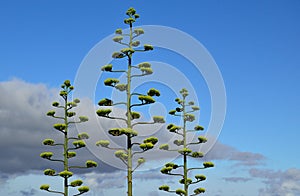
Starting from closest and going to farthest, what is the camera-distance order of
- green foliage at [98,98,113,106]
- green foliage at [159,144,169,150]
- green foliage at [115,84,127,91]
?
green foliage at [115,84,127,91], green foliage at [98,98,113,106], green foliage at [159,144,169,150]

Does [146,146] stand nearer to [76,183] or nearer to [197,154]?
[76,183]

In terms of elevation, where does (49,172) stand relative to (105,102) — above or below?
below

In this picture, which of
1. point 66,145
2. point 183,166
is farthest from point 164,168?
point 66,145

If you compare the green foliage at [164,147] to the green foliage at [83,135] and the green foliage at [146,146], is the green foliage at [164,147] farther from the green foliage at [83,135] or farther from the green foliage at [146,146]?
the green foliage at [146,146]

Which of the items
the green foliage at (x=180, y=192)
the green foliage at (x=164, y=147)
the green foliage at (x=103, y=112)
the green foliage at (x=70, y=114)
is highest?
the green foliage at (x=70, y=114)

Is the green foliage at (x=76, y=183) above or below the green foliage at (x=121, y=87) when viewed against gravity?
below

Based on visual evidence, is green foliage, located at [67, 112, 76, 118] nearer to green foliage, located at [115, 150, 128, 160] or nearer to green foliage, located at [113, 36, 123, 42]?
green foliage, located at [113, 36, 123, 42]

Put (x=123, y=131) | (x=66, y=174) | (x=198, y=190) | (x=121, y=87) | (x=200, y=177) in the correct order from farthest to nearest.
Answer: (x=198, y=190) < (x=200, y=177) < (x=66, y=174) < (x=121, y=87) < (x=123, y=131)

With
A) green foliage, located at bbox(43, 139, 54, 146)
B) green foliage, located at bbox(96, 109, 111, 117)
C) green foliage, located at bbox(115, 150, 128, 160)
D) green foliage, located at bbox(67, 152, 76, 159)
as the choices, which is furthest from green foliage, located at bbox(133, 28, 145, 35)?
green foliage, located at bbox(43, 139, 54, 146)

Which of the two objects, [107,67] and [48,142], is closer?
[107,67]

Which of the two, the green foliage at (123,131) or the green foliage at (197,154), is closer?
the green foliage at (123,131)

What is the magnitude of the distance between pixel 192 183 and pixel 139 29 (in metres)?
11.5

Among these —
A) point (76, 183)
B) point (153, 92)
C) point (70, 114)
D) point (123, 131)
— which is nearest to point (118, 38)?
point (153, 92)

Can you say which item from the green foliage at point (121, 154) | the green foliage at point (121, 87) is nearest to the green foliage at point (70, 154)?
the green foliage at point (121, 154)
